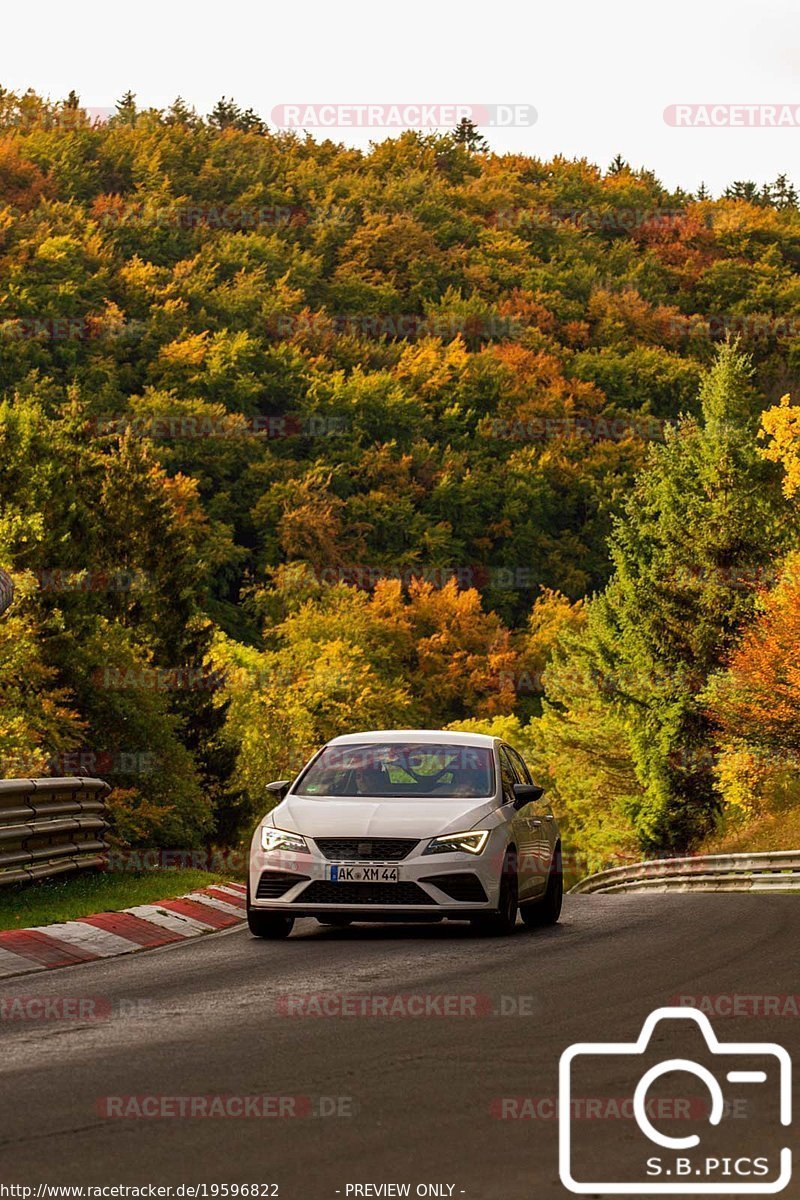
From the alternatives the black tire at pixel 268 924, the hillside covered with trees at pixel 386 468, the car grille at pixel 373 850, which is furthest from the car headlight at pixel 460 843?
the hillside covered with trees at pixel 386 468

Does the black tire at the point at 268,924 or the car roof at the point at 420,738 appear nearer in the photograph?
the black tire at the point at 268,924

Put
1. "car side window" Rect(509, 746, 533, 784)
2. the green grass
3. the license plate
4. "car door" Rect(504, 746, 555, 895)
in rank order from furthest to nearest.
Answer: "car side window" Rect(509, 746, 533, 784), "car door" Rect(504, 746, 555, 895), the green grass, the license plate

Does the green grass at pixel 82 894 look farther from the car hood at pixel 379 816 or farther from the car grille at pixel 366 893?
the car grille at pixel 366 893

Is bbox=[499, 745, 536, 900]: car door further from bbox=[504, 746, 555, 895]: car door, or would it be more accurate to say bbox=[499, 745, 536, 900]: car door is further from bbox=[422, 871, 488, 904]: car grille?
bbox=[422, 871, 488, 904]: car grille

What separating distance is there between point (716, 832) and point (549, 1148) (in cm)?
5356

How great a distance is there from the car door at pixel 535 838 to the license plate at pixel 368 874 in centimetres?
137

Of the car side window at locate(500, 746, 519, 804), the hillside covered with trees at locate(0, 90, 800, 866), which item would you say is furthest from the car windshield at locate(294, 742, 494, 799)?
the hillside covered with trees at locate(0, 90, 800, 866)

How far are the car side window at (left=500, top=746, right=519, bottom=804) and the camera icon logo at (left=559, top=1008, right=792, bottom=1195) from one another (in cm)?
647

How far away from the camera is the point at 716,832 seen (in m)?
59.0

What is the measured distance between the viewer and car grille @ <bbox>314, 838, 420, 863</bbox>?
14242mm

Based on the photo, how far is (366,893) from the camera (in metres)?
14.2

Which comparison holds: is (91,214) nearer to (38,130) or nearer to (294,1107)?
(38,130)

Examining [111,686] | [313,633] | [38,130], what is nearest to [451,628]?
[313,633]

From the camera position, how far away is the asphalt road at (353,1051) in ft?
20.5
